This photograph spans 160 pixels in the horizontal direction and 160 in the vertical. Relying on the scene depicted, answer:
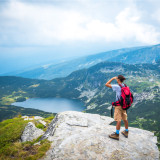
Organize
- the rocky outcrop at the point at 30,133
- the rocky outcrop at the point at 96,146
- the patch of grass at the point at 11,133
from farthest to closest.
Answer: the rocky outcrop at the point at 30,133
the patch of grass at the point at 11,133
the rocky outcrop at the point at 96,146

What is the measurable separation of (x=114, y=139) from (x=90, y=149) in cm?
297

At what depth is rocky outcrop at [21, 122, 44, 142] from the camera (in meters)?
14.4

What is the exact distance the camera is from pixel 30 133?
15.1 m

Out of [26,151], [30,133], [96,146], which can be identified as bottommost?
[30,133]

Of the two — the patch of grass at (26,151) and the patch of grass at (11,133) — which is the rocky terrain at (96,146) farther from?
the patch of grass at (11,133)

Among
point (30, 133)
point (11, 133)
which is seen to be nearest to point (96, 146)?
point (30, 133)

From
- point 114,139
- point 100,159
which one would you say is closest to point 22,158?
point 100,159

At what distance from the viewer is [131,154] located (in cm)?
1014

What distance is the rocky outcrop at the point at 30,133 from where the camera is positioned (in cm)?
1443

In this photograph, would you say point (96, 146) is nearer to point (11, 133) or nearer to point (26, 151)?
point (26, 151)

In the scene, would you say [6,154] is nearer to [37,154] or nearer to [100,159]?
[37,154]

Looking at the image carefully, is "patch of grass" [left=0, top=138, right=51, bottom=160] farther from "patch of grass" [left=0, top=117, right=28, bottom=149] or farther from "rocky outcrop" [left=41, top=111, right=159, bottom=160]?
"patch of grass" [left=0, top=117, right=28, bottom=149]

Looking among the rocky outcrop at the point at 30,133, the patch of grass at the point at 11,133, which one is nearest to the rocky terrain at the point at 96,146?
the rocky outcrop at the point at 30,133

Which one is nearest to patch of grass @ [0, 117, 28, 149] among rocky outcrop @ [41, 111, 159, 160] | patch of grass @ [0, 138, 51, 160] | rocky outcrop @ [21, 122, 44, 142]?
rocky outcrop @ [21, 122, 44, 142]
